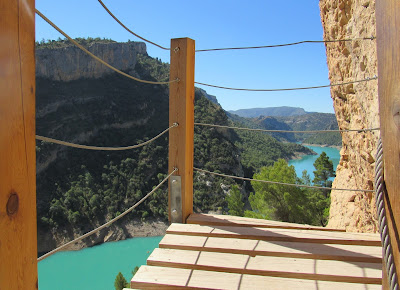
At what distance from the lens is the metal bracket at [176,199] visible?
145 centimetres

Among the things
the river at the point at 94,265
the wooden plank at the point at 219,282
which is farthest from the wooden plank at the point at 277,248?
the river at the point at 94,265

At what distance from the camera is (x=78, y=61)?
93.3 ft

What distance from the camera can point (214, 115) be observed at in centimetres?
2631

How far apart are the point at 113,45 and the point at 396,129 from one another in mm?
33188

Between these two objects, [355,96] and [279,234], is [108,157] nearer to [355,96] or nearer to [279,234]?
[355,96]

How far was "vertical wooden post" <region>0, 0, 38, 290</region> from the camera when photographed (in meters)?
0.45

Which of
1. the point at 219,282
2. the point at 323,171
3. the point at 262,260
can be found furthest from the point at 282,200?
the point at 219,282

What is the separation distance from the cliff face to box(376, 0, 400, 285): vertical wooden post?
1.30 metres

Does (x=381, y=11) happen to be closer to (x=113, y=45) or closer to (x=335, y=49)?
(x=335, y=49)

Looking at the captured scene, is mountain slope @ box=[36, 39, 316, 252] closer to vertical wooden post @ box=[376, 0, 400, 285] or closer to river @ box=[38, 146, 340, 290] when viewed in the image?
river @ box=[38, 146, 340, 290]

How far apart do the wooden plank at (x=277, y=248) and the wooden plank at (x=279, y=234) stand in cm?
2

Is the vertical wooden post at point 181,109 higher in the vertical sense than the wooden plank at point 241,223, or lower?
higher

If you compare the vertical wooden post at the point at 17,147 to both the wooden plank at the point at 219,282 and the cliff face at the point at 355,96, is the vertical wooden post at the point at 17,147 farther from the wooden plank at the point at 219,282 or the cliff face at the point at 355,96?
the cliff face at the point at 355,96

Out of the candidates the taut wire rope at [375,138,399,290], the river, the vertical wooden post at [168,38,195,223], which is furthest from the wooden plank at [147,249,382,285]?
the river
